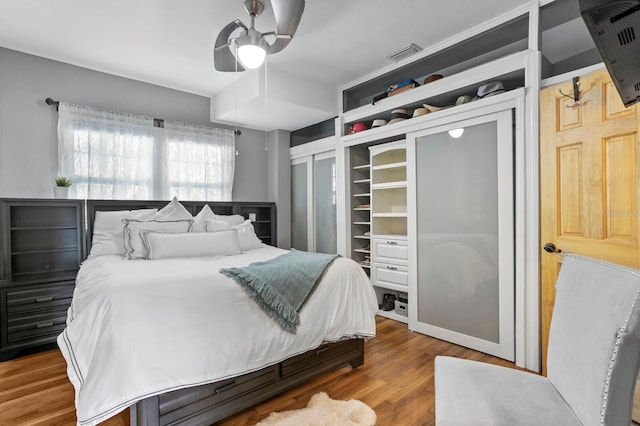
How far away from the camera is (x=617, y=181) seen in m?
1.90

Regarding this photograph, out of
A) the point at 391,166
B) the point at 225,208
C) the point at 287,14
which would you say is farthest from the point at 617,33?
the point at 225,208

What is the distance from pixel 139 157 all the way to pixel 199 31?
1661 millimetres

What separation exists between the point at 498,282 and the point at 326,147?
8.37 feet

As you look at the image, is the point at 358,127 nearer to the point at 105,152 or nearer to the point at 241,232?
the point at 241,232

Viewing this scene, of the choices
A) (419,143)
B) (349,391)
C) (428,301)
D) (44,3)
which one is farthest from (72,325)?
(419,143)

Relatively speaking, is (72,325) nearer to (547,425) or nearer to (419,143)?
(547,425)

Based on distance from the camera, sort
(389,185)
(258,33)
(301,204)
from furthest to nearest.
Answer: (301,204) → (389,185) → (258,33)

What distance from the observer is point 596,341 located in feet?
3.25

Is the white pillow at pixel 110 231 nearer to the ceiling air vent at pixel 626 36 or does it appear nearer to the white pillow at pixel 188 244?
the white pillow at pixel 188 244

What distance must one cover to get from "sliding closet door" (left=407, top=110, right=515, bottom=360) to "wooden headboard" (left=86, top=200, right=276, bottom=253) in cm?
213

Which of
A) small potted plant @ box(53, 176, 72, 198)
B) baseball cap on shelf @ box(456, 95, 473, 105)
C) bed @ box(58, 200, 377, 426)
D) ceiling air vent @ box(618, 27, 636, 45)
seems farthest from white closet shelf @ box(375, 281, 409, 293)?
small potted plant @ box(53, 176, 72, 198)

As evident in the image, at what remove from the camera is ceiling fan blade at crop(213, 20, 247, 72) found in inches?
82.7

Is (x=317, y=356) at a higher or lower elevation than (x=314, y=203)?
lower

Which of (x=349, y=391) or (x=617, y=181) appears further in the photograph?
(x=349, y=391)
